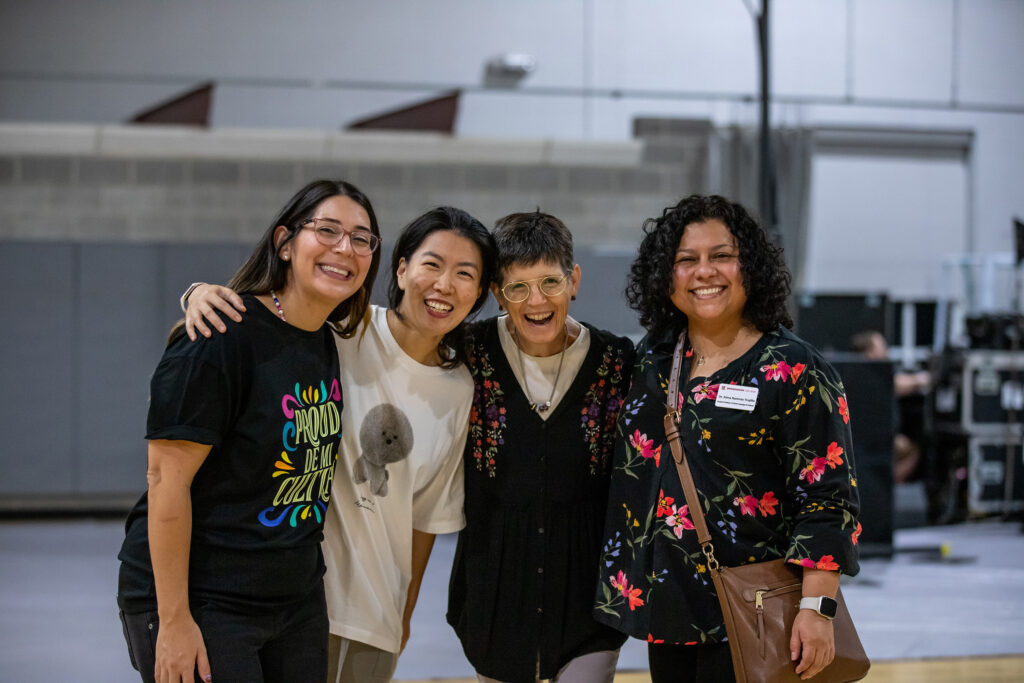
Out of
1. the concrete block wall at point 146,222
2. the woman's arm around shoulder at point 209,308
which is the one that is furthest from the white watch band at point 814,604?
the concrete block wall at point 146,222

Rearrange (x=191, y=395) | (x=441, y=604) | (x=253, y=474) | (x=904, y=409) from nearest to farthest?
(x=191, y=395) → (x=253, y=474) → (x=441, y=604) → (x=904, y=409)

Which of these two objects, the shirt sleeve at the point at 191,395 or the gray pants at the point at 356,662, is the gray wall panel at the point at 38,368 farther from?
the shirt sleeve at the point at 191,395

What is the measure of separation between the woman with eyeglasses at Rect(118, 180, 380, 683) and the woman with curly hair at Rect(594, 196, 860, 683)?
63 centimetres

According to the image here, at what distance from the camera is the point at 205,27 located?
7.94m

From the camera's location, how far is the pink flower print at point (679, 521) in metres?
1.69

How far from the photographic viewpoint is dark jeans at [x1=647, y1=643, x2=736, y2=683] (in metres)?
1.69

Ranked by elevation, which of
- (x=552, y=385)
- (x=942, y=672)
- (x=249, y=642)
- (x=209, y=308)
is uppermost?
(x=209, y=308)

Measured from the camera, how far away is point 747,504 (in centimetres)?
167

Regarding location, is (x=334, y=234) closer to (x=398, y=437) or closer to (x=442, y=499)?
(x=398, y=437)

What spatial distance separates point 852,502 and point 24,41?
8.49m

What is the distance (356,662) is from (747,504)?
91 cm

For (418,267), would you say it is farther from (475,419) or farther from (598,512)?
(598,512)

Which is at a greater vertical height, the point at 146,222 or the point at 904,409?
the point at 146,222

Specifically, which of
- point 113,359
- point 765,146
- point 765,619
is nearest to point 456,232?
point 765,619
